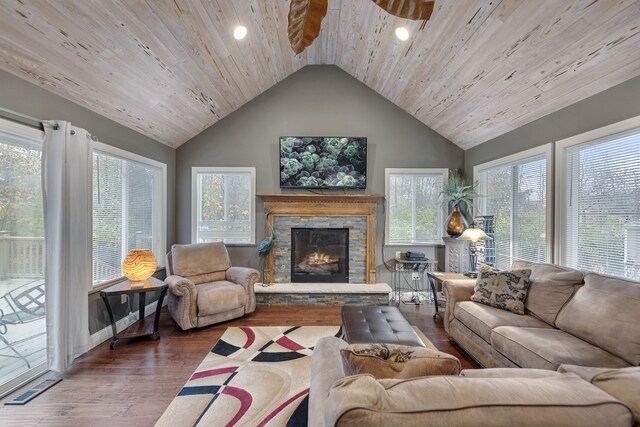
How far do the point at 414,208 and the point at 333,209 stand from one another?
139 centimetres

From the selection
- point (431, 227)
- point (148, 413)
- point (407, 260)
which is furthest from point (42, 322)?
Result: point (431, 227)

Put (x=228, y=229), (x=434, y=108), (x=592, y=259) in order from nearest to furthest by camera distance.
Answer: (x=592, y=259) < (x=434, y=108) < (x=228, y=229)

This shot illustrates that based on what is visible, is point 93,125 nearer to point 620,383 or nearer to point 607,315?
point 620,383

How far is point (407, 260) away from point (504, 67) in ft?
9.06

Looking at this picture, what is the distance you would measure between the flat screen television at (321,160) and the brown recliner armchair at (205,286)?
5.50 ft

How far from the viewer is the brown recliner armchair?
3.21m

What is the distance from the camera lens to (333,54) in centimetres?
430

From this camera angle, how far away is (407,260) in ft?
14.1

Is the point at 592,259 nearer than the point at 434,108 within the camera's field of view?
Yes

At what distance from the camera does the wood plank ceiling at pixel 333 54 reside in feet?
6.82

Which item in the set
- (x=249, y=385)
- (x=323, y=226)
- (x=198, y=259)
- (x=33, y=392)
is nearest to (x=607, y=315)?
(x=249, y=385)

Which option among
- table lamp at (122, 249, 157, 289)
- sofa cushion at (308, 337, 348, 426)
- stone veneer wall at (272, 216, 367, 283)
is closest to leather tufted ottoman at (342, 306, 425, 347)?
sofa cushion at (308, 337, 348, 426)

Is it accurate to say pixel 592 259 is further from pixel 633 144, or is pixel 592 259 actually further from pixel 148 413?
pixel 148 413

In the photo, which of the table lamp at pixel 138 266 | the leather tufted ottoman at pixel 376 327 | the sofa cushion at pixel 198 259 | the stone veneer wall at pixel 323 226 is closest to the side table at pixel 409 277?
the stone veneer wall at pixel 323 226
